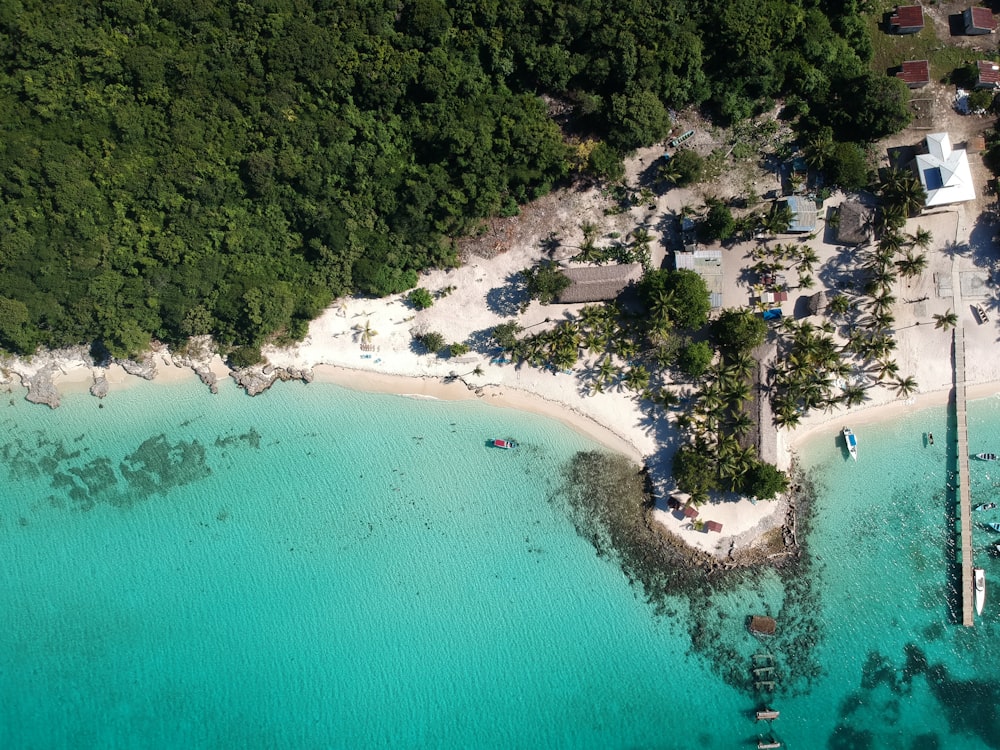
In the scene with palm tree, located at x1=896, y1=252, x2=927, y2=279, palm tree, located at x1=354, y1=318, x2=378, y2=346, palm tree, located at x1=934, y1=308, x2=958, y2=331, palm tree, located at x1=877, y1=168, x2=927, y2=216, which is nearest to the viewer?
palm tree, located at x1=877, y1=168, x2=927, y2=216

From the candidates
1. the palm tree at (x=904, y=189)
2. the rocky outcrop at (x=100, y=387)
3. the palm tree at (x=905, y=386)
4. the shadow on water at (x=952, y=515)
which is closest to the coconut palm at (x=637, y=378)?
the palm tree at (x=905, y=386)

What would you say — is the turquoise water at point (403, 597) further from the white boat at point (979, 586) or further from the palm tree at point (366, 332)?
the palm tree at point (366, 332)

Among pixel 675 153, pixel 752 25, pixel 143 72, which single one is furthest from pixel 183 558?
pixel 752 25

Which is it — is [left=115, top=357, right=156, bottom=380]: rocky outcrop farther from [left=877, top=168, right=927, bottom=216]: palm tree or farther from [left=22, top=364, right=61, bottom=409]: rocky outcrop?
[left=877, top=168, right=927, bottom=216]: palm tree

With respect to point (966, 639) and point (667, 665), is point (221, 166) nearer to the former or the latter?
point (667, 665)

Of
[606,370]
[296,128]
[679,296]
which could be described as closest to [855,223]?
[679,296]

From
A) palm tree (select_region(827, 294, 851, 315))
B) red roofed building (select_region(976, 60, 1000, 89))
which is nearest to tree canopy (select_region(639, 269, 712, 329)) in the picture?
palm tree (select_region(827, 294, 851, 315))
